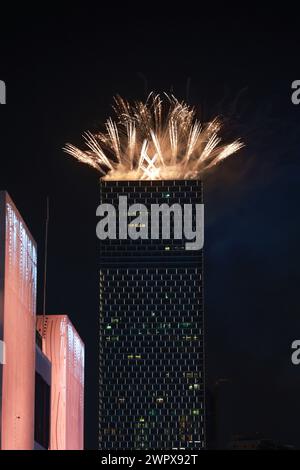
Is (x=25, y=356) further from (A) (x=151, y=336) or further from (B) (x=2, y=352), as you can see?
(A) (x=151, y=336)

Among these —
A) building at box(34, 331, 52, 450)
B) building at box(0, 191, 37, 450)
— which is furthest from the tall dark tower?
building at box(0, 191, 37, 450)

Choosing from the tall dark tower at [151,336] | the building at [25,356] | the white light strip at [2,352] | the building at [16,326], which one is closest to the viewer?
the white light strip at [2,352]

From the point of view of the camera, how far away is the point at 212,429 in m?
134

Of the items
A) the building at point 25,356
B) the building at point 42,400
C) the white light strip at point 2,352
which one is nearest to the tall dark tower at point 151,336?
the building at point 25,356

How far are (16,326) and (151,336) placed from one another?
458ft

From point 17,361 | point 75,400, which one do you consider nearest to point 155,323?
point 75,400

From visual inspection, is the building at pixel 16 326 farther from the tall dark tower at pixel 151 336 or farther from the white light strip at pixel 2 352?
the tall dark tower at pixel 151 336

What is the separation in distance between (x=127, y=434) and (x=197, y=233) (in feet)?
109

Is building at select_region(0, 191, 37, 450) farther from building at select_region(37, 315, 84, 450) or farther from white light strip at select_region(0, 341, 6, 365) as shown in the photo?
building at select_region(37, 315, 84, 450)

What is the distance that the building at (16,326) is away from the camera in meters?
47.5

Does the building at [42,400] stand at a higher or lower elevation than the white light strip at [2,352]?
lower

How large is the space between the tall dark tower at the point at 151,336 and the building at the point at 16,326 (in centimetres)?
12547
